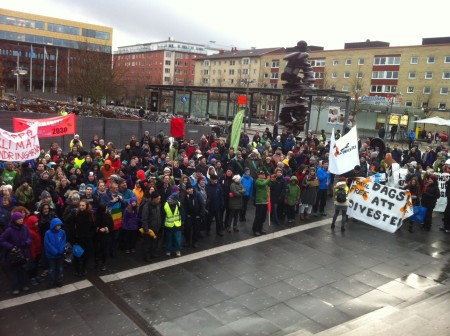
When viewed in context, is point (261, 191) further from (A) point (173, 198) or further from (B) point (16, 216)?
(B) point (16, 216)

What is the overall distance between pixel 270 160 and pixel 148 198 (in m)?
5.87

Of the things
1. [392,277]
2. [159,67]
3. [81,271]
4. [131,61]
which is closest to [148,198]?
[81,271]

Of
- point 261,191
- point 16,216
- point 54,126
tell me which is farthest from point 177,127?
point 16,216

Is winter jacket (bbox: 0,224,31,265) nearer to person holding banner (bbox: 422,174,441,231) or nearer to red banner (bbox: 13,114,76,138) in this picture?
red banner (bbox: 13,114,76,138)

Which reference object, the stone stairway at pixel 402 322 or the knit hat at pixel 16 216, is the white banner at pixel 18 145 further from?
the stone stairway at pixel 402 322

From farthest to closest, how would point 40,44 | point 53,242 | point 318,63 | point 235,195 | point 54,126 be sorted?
point 40,44
point 318,63
point 54,126
point 235,195
point 53,242

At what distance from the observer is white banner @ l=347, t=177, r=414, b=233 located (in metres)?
11.3

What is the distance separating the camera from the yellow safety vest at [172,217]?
9.09 m

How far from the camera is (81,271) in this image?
8.33 m

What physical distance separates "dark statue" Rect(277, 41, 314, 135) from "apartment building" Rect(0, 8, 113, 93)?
179 feet

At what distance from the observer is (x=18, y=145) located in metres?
10.8

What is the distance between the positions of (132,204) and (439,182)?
398 inches

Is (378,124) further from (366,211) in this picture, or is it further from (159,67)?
(159,67)

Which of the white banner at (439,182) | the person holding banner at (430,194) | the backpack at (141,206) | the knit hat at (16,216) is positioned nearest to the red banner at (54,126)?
the backpack at (141,206)
